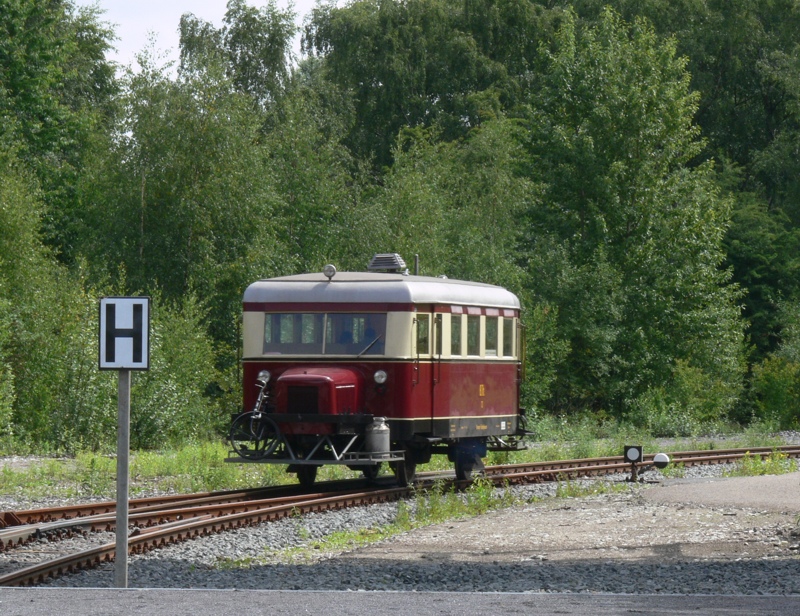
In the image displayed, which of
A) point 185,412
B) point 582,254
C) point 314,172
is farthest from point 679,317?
point 185,412

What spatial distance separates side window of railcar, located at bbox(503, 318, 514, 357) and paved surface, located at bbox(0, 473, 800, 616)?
10636 millimetres

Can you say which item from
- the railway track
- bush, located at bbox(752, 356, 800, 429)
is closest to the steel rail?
the railway track

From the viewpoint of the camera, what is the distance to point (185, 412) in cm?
2892

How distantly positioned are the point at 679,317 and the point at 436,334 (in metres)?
23.3

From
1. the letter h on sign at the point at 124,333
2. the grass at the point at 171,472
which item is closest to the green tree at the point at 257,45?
the grass at the point at 171,472

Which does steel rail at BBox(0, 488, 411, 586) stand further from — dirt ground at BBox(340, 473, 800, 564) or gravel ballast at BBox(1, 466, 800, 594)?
dirt ground at BBox(340, 473, 800, 564)

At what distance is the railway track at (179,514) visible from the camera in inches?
444

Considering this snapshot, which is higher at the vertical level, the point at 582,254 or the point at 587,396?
the point at 582,254

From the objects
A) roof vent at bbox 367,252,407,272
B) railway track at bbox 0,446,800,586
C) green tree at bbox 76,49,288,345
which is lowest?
railway track at bbox 0,446,800,586

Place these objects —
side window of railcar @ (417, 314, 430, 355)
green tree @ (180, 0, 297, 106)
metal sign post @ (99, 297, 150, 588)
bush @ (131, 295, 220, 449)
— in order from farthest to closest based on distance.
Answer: green tree @ (180, 0, 297, 106), bush @ (131, 295, 220, 449), side window of railcar @ (417, 314, 430, 355), metal sign post @ (99, 297, 150, 588)

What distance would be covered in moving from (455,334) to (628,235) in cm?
2322

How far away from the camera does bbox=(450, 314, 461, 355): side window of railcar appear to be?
18.2 meters

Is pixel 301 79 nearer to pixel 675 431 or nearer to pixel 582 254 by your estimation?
pixel 582 254

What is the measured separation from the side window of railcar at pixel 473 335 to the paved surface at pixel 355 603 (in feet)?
31.2
